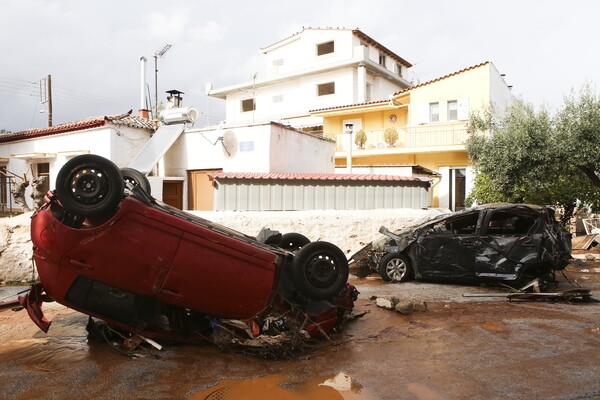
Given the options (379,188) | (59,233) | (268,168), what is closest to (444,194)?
(379,188)

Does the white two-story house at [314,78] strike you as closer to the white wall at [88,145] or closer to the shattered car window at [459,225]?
Answer: the white wall at [88,145]

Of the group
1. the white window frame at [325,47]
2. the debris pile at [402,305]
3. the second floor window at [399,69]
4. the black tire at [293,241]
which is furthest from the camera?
the second floor window at [399,69]

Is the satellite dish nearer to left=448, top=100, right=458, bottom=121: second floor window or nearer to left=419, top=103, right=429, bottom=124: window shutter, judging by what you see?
left=419, top=103, right=429, bottom=124: window shutter

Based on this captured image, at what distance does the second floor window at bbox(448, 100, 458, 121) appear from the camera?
892 inches

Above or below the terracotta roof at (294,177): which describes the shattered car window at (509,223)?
below

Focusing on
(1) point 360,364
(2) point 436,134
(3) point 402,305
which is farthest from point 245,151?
(2) point 436,134

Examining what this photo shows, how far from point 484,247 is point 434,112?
54.4 feet

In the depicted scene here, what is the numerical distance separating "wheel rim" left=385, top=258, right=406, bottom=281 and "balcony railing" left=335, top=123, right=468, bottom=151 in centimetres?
1378

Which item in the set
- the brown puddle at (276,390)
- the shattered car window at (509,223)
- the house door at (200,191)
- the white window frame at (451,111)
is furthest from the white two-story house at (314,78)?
the brown puddle at (276,390)

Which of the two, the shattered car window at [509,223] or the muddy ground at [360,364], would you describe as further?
the shattered car window at [509,223]

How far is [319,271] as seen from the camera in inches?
204

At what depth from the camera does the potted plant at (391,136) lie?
922 inches

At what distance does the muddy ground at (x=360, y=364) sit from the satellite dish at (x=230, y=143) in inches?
337

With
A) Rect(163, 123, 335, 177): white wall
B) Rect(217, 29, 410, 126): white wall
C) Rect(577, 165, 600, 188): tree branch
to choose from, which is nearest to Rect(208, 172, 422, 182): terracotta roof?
Rect(163, 123, 335, 177): white wall
